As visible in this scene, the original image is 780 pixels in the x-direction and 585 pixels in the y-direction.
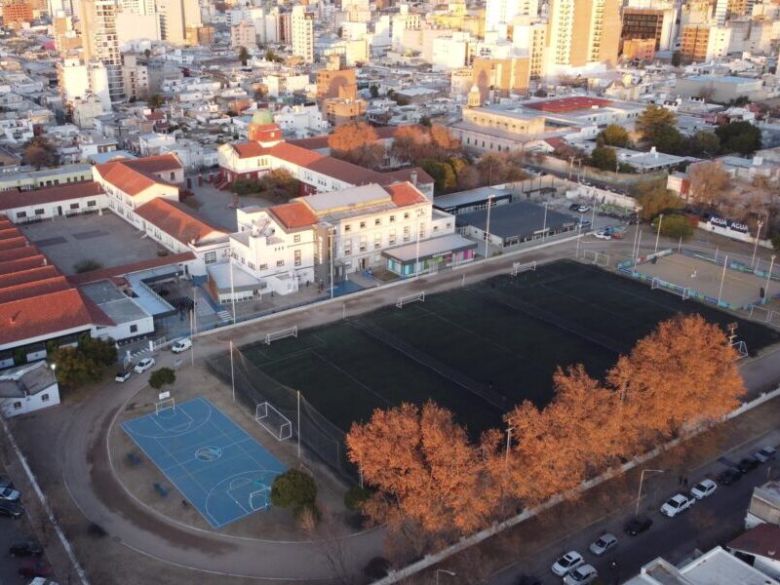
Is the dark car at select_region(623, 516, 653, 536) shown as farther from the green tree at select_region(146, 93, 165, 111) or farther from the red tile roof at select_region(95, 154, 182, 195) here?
the green tree at select_region(146, 93, 165, 111)

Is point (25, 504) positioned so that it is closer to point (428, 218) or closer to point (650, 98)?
point (428, 218)

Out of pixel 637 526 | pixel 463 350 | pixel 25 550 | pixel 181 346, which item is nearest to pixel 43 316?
pixel 181 346

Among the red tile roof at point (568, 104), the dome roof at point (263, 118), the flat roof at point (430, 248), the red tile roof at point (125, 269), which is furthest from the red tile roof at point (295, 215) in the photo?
the red tile roof at point (568, 104)

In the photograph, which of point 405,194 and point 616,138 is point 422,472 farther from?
point 616,138

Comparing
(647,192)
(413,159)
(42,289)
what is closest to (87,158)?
(413,159)

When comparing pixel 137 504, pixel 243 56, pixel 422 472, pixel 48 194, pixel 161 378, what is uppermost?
pixel 243 56

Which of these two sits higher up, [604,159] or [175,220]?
[604,159]

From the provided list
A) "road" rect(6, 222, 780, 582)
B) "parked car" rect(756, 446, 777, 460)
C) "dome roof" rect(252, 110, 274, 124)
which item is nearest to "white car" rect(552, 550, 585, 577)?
"road" rect(6, 222, 780, 582)
